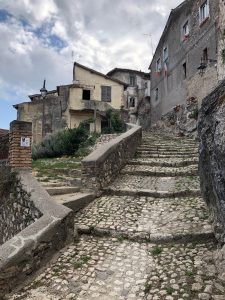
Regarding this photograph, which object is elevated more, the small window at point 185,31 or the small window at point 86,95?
the small window at point 185,31

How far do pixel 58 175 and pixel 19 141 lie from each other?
261 centimetres

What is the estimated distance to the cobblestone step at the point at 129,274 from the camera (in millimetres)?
4074

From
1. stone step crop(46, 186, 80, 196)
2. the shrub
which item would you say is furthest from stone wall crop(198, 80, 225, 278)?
the shrub

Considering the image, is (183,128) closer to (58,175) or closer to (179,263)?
(58,175)

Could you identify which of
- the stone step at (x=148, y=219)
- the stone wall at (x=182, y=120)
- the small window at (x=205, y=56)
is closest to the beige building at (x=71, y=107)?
the stone wall at (x=182, y=120)

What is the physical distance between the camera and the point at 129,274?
4574 millimetres

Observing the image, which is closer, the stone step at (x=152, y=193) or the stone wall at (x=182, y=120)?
the stone step at (x=152, y=193)

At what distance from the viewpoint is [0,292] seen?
13.6 feet

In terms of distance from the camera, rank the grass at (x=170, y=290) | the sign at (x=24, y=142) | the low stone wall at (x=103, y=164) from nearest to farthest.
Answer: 1. the grass at (x=170, y=290)
2. the sign at (x=24, y=142)
3. the low stone wall at (x=103, y=164)

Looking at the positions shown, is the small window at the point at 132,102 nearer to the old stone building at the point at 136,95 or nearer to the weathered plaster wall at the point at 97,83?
the old stone building at the point at 136,95

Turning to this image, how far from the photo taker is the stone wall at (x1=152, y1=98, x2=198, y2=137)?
747 inches

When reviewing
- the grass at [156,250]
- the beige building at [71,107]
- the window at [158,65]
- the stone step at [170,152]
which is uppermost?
the window at [158,65]

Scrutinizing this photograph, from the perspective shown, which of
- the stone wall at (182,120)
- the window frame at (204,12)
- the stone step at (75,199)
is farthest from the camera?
the stone wall at (182,120)

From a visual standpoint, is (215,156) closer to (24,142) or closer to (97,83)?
(24,142)
